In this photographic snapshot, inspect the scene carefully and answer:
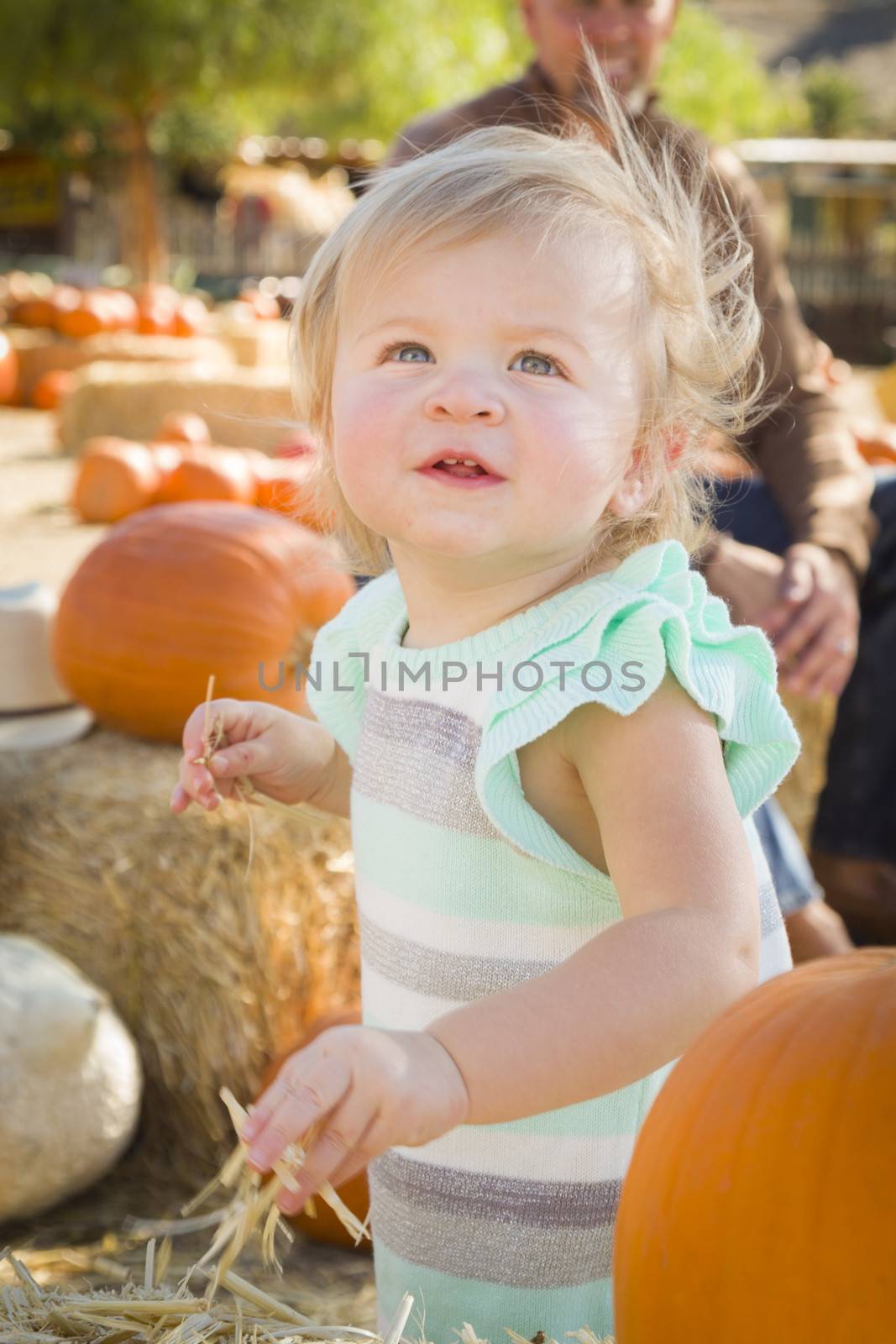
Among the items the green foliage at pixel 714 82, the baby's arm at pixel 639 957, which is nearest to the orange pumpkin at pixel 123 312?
the baby's arm at pixel 639 957

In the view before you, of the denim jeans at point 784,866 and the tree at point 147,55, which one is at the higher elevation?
the tree at point 147,55

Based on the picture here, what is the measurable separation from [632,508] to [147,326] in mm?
12445

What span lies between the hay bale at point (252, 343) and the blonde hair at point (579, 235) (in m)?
11.1

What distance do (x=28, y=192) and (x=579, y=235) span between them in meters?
27.3

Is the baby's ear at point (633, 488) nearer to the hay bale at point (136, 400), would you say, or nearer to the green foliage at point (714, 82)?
the hay bale at point (136, 400)

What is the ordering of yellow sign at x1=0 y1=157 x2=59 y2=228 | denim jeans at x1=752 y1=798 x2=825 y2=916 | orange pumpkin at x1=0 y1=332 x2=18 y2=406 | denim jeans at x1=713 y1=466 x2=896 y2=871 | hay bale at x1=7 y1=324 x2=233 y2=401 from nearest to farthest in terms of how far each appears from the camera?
denim jeans at x1=752 y1=798 x2=825 y2=916 < denim jeans at x1=713 y1=466 x2=896 y2=871 < hay bale at x1=7 y1=324 x2=233 y2=401 < orange pumpkin at x1=0 y1=332 x2=18 y2=406 < yellow sign at x1=0 y1=157 x2=59 y2=228

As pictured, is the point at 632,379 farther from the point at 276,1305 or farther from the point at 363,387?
the point at 276,1305

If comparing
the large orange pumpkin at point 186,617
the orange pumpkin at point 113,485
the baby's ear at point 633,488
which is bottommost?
the orange pumpkin at point 113,485

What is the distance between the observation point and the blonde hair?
1331mm

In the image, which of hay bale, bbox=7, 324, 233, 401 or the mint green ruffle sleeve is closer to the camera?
the mint green ruffle sleeve

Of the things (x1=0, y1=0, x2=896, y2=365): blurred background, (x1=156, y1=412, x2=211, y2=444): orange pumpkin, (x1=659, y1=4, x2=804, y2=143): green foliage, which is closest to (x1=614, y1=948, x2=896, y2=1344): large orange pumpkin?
(x1=156, y1=412, x2=211, y2=444): orange pumpkin

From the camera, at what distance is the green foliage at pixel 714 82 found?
94.1 feet

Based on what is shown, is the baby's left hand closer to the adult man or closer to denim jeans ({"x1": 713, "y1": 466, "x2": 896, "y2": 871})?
the adult man

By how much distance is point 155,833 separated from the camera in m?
2.77
